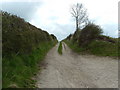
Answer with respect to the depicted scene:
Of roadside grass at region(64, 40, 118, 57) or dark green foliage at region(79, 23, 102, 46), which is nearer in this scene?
roadside grass at region(64, 40, 118, 57)

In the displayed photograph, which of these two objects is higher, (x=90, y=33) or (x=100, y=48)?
(x=90, y=33)

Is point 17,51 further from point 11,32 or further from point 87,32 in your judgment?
point 87,32

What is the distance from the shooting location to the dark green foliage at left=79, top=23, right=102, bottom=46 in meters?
20.2

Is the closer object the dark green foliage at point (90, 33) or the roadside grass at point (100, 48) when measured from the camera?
the roadside grass at point (100, 48)

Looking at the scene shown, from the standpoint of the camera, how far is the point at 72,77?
7.61 meters

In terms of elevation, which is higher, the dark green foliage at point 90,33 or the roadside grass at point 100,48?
the dark green foliage at point 90,33

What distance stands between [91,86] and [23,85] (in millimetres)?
2861

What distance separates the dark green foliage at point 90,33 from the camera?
66.2 feet

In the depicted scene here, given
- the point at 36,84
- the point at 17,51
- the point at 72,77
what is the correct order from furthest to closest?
the point at 17,51
the point at 72,77
the point at 36,84

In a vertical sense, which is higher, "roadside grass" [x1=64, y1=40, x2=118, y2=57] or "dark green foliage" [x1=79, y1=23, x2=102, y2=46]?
"dark green foliage" [x1=79, y1=23, x2=102, y2=46]

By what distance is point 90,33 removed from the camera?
67.8 ft

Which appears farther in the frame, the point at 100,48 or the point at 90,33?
the point at 90,33

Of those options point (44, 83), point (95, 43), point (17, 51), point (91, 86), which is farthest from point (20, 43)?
point (95, 43)


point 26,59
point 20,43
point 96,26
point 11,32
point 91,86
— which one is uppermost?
point 96,26
